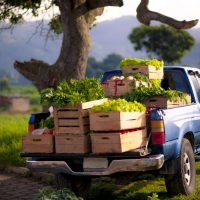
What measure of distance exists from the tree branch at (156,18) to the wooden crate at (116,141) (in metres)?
7.27

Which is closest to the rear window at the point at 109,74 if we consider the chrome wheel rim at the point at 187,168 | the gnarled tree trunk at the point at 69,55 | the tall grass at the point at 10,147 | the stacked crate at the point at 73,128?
the chrome wheel rim at the point at 187,168

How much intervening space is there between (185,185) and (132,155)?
1.30m

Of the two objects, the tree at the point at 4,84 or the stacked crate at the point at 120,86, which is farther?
the tree at the point at 4,84

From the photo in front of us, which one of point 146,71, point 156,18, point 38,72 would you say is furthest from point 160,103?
point 38,72

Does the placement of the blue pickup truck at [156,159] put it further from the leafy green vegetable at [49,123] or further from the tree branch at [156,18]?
the tree branch at [156,18]

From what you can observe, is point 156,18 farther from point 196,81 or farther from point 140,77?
point 140,77

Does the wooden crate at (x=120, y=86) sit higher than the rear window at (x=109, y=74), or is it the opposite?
the rear window at (x=109, y=74)

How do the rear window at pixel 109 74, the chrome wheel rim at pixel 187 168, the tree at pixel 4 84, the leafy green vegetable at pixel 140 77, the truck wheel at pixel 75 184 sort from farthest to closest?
the tree at pixel 4 84 → the rear window at pixel 109 74 → the leafy green vegetable at pixel 140 77 → the truck wheel at pixel 75 184 → the chrome wheel rim at pixel 187 168

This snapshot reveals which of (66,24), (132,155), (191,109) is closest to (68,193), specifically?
(132,155)

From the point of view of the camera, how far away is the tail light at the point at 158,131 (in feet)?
23.3

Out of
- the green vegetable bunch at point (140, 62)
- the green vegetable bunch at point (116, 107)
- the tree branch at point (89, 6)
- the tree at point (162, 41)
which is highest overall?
the tree at point (162, 41)

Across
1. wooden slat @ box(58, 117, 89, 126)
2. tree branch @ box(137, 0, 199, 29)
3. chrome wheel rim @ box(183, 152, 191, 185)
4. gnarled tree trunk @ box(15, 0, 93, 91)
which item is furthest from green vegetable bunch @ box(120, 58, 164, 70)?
gnarled tree trunk @ box(15, 0, 93, 91)

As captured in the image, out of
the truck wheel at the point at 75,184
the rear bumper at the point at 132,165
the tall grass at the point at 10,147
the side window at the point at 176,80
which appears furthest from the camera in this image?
the tall grass at the point at 10,147

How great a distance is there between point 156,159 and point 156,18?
771cm
